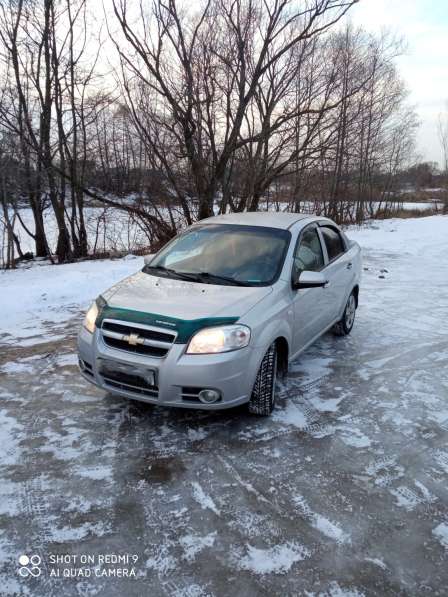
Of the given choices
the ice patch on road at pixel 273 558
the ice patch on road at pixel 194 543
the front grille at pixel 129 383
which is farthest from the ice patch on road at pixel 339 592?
the front grille at pixel 129 383

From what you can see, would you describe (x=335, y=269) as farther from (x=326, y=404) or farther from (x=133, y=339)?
(x=133, y=339)

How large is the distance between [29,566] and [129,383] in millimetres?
1318

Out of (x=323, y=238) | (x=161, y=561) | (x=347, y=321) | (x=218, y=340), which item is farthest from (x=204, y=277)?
(x=347, y=321)

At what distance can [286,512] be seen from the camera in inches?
103

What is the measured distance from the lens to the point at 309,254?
14.9 ft

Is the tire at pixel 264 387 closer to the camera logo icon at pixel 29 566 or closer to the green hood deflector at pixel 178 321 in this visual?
the green hood deflector at pixel 178 321

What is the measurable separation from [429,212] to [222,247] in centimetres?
3391

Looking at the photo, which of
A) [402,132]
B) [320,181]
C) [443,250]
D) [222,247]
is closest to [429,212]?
[402,132]

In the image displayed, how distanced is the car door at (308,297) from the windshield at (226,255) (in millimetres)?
240

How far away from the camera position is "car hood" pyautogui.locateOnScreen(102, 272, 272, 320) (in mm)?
3303

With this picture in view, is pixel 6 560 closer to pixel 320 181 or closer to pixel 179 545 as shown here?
pixel 179 545

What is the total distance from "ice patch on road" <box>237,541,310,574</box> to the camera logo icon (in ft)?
3.39

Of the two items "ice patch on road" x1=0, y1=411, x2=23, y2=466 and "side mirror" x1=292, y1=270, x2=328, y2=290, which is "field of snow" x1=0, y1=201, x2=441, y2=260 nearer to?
"side mirror" x1=292, y1=270, x2=328, y2=290

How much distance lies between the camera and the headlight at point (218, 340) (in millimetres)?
3168
